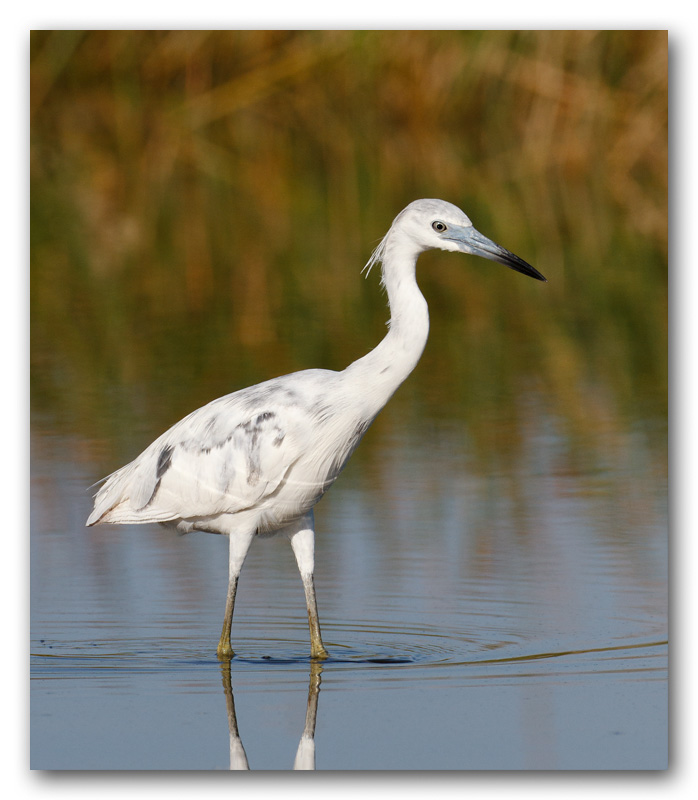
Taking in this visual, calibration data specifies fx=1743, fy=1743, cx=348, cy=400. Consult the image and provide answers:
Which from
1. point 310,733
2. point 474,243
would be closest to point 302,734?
point 310,733

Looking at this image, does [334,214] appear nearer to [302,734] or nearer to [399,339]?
[399,339]

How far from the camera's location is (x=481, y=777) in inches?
196

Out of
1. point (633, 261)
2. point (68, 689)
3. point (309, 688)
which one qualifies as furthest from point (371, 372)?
point (633, 261)

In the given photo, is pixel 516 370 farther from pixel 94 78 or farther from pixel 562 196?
pixel 94 78

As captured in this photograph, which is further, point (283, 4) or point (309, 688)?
point (283, 4)

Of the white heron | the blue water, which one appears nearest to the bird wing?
the white heron

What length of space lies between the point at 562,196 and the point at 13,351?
476 cm

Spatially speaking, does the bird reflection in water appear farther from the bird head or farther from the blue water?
the bird head

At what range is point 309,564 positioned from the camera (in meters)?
5.67

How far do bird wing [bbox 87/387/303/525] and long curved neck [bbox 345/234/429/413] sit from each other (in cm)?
26

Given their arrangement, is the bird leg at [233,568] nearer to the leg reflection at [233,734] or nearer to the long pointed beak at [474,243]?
the leg reflection at [233,734]

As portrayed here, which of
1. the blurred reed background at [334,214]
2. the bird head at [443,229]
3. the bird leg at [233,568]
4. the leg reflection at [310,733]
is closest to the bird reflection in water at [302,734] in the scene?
the leg reflection at [310,733]

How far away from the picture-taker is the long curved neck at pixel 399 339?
553 centimetres

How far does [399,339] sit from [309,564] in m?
0.80
